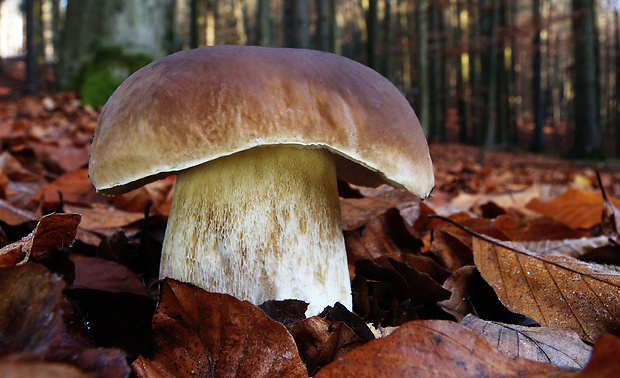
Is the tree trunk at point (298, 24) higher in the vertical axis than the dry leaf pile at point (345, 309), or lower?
higher

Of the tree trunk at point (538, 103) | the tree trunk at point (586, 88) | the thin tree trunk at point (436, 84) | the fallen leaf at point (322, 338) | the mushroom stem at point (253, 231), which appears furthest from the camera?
the tree trunk at point (538, 103)

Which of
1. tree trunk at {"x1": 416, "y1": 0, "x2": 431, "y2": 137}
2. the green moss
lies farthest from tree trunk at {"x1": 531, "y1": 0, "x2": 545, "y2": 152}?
the green moss

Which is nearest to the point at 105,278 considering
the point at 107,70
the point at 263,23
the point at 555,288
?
the point at 555,288

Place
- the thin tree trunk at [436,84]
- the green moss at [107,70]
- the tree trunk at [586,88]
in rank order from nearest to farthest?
1. the green moss at [107,70]
2. the tree trunk at [586,88]
3. the thin tree trunk at [436,84]

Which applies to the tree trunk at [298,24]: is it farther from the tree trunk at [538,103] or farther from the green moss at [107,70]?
the tree trunk at [538,103]

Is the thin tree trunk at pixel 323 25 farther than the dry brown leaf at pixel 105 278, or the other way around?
the thin tree trunk at pixel 323 25

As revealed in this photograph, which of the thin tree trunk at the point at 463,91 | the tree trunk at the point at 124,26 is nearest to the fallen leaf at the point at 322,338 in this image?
the tree trunk at the point at 124,26

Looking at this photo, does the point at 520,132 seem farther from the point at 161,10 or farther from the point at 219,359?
the point at 219,359

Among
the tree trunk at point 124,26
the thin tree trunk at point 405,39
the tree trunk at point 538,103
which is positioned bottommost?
the tree trunk at point 538,103
